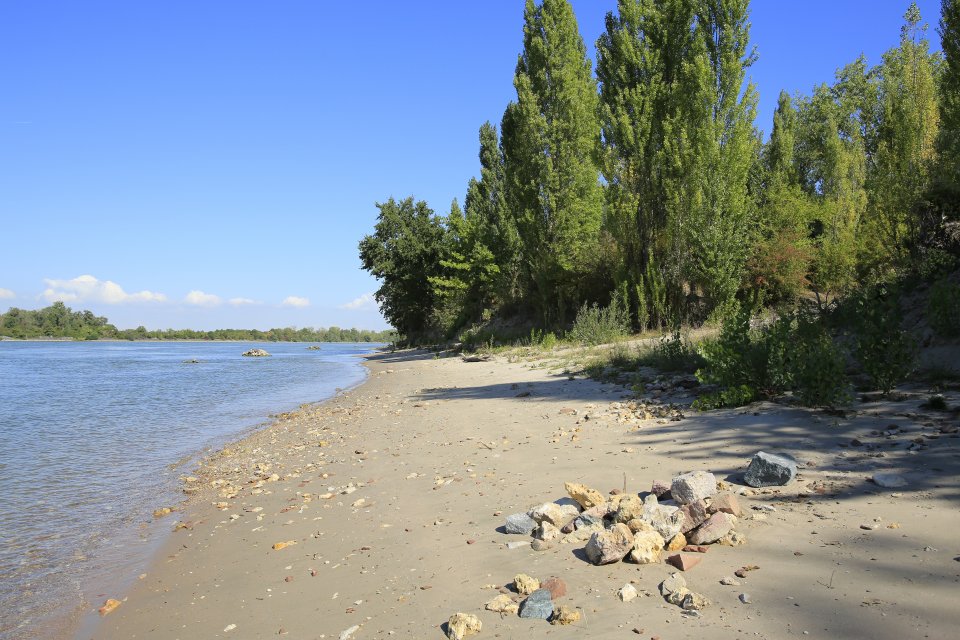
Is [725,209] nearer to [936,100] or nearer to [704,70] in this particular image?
[704,70]

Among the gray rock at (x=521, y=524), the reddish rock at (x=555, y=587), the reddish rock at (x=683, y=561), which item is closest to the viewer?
the reddish rock at (x=555, y=587)

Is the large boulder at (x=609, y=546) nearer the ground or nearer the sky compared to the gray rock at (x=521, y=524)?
nearer the sky

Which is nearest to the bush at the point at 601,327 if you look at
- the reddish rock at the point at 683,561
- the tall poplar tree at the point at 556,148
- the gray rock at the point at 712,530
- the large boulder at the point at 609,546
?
the tall poplar tree at the point at 556,148

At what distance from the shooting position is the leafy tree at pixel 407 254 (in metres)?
40.5

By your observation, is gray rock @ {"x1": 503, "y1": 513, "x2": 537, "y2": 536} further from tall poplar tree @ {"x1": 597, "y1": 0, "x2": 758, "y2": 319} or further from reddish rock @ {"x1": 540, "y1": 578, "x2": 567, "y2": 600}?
tall poplar tree @ {"x1": 597, "y1": 0, "x2": 758, "y2": 319}

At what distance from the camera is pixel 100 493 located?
22.7 feet

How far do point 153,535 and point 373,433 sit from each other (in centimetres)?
385

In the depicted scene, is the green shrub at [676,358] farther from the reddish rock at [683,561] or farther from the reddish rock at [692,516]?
A: the reddish rock at [683,561]

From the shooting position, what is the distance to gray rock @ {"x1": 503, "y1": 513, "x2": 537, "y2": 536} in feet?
12.7

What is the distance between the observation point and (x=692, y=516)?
3.43 metres

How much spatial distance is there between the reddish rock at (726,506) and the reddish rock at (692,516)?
114 mm

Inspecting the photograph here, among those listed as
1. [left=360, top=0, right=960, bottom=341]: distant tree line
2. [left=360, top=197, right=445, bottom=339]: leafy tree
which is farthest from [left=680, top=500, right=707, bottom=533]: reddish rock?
[left=360, top=197, right=445, bottom=339]: leafy tree

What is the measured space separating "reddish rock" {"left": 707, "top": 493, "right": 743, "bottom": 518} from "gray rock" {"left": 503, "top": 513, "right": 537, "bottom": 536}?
1.11 m

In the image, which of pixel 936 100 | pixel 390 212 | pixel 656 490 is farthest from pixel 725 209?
pixel 390 212
